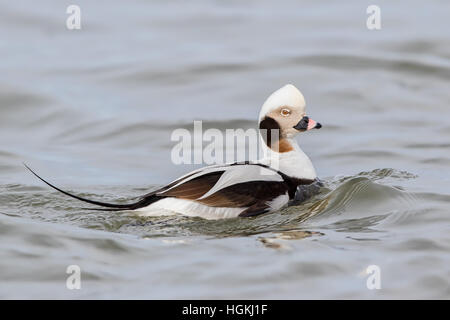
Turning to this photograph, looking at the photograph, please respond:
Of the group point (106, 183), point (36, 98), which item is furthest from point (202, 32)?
point (106, 183)

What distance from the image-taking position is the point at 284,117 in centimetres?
691

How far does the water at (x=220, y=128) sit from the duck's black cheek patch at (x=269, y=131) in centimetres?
54

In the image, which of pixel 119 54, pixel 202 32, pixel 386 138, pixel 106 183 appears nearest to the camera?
pixel 106 183

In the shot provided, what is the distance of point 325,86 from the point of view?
11047mm

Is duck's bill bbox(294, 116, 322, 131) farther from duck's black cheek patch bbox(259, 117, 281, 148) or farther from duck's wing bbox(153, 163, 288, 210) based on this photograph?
duck's wing bbox(153, 163, 288, 210)

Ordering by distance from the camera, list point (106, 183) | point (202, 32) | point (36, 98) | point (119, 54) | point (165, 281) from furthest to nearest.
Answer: point (202, 32), point (119, 54), point (36, 98), point (106, 183), point (165, 281)

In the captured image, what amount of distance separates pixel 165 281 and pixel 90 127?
4766 mm

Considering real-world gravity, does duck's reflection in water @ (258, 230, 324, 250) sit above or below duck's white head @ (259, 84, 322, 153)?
below

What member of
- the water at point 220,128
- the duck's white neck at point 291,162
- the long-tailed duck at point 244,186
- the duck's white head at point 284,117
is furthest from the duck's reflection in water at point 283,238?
the duck's white head at point 284,117

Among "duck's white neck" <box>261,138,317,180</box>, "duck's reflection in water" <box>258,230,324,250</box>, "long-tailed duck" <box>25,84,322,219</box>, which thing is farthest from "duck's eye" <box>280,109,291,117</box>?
"duck's reflection in water" <box>258,230,324,250</box>

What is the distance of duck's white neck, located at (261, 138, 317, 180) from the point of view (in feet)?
22.7

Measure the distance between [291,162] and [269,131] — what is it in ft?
0.90

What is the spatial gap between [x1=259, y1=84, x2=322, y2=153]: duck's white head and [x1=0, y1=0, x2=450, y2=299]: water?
1.68 ft
